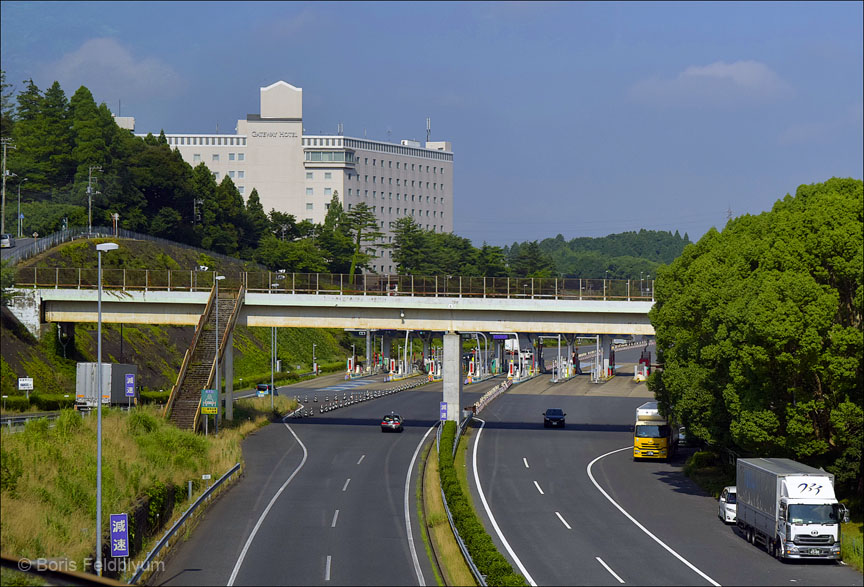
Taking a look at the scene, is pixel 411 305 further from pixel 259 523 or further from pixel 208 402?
pixel 259 523

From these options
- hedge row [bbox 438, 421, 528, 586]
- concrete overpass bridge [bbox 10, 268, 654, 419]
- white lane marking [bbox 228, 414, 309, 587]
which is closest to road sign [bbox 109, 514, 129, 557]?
white lane marking [bbox 228, 414, 309, 587]

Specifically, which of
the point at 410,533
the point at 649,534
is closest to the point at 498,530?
the point at 410,533

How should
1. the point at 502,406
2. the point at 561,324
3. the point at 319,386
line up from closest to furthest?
the point at 561,324 → the point at 502,406 → the point at 319,386

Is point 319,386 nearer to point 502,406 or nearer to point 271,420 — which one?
point 502,406

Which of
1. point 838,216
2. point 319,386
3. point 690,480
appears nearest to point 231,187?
point 319,386

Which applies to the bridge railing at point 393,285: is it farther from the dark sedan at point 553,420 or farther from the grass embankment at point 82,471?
the grass embankment at point 82,471

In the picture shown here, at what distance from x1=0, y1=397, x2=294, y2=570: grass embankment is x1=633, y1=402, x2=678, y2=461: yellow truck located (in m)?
23.2

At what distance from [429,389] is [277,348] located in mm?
27564

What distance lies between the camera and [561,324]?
69.8 m

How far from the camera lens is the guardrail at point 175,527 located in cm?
3011

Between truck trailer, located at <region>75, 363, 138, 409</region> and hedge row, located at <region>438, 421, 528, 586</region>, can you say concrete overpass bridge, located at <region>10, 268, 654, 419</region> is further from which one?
hedge row, located at <region>438, 421, 528, 586</region>

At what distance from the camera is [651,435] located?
194 feet

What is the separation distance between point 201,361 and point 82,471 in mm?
30325

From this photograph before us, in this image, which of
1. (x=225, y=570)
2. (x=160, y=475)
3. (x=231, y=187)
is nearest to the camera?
(x=225, y=570)
